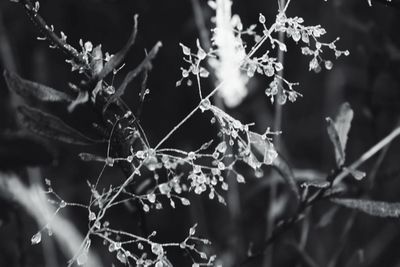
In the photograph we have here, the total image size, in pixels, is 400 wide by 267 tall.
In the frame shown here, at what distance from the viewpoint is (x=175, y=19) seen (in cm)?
130

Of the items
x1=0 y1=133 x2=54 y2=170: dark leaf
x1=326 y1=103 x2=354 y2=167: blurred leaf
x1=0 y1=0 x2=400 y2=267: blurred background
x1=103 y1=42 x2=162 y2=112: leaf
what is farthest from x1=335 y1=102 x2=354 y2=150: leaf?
x1=0 y1=133 x2=54 y2=170: dark leaf

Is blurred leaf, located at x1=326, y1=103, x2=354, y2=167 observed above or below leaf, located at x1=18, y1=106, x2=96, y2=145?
below

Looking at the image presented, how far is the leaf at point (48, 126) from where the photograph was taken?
54 cm

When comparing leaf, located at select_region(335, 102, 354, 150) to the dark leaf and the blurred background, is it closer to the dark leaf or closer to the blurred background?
the blurred background

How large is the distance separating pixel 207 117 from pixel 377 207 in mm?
750

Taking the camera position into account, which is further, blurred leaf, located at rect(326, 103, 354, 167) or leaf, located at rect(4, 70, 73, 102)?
blurred leaf, located at rect(326, 103, 354, 167)

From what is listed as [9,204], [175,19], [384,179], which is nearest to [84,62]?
[9,204]

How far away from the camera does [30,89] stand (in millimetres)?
520

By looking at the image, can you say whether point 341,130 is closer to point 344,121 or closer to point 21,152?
point 344,121

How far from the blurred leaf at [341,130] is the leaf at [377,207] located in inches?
1.9

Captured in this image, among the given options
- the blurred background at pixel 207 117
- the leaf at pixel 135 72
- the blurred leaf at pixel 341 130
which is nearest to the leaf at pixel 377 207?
the blurred leaf at pixel 341 130

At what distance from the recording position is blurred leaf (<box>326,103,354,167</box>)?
0.65 meters

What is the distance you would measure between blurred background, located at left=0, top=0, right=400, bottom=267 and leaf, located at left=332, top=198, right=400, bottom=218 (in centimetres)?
19

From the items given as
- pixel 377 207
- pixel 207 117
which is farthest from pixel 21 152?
pixel 207 117
